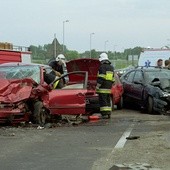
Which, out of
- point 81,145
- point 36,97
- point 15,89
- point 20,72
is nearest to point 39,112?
point 36,97

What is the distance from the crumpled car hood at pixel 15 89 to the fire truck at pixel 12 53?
29.6ft

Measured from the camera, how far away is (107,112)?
1312 centimetres

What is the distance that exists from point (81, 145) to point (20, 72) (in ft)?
13.9

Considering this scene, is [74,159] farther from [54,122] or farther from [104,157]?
[54,122]

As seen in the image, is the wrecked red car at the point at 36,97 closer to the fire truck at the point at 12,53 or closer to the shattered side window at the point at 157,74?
the shattered side window at the point at 157,74

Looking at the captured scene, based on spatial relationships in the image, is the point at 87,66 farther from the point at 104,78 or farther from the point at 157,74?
the point at 157,74

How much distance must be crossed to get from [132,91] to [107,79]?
342 centimetres

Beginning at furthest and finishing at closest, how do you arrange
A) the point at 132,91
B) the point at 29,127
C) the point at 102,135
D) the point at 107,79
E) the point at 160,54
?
the point at 160,54, the point at 132,91, the point at 107,79, the point at 29,127, the point at 102,135

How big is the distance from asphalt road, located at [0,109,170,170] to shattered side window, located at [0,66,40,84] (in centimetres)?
156

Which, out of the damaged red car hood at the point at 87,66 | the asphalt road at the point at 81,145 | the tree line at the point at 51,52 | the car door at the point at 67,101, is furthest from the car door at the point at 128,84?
the tree line at the point at 51,52

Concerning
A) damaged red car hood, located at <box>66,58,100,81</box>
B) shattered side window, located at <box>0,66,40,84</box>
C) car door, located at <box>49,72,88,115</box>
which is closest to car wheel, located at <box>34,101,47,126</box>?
car door, located at <box>49,72,88,115</box>

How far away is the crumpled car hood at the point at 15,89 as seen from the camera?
11.0 metres

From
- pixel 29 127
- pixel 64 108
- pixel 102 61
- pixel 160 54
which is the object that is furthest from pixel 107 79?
pixel 160 54

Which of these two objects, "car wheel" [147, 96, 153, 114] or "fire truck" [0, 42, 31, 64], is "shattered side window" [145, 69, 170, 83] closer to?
"car wheel" [147, 96, 153, 114]
